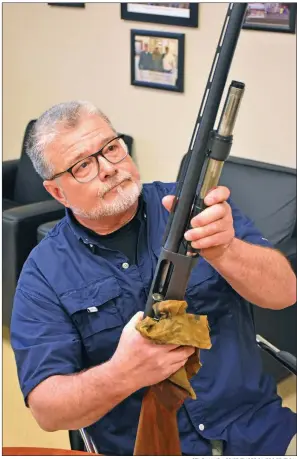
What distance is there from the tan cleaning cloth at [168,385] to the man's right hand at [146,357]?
14 mm

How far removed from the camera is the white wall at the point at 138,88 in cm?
142

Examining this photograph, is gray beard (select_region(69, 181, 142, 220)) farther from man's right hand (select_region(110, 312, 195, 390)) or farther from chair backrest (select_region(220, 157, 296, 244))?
chair backrest (select_region(220, 157, 296, 244))

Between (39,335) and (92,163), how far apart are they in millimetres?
286

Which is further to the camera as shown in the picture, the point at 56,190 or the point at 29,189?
the point at 29,189

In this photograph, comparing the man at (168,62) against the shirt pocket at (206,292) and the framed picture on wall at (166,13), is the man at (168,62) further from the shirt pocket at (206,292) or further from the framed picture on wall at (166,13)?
the shirt pocket at (206,292)

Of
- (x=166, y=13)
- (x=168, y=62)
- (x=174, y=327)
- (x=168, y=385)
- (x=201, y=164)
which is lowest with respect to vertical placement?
(x=168, y=385)

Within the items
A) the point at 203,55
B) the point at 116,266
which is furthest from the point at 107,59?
the point at 116,266

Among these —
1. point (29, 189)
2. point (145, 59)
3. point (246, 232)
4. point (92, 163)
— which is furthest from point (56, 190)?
point (29, 189)

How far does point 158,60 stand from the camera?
5.32 ft

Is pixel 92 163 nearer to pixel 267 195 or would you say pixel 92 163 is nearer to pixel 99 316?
pixel 99 316

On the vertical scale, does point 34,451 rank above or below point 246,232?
below

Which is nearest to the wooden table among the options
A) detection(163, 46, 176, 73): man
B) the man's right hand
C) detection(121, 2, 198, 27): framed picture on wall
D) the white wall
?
the man's right hand

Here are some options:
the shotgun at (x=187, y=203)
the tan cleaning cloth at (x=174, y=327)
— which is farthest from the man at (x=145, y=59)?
the tan cleaning cloth at (x=174, y=327)

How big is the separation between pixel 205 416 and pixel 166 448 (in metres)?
0.15
